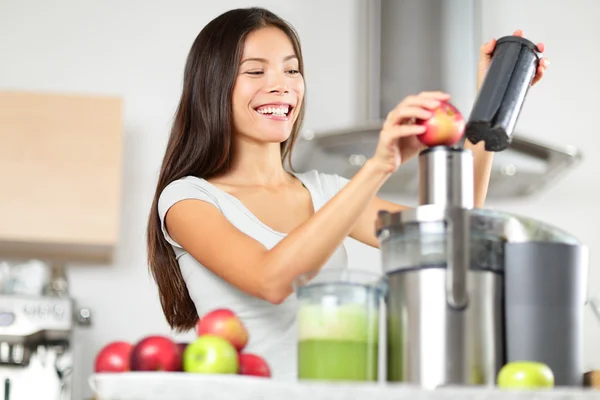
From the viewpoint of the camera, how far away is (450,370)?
3.53 feet

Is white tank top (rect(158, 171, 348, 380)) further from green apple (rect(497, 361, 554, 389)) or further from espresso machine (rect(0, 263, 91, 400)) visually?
espresso machine (rect(0, 263, 91, 400))

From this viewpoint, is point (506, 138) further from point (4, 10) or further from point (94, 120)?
point (4, 10)

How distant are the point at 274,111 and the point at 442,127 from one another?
1.79 ft

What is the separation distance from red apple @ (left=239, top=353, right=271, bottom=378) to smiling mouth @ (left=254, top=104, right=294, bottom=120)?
0.68m

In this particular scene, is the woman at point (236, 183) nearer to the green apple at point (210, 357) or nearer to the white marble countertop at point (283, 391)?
the green apple at point (210, 357)

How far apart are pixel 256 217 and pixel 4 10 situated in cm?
241

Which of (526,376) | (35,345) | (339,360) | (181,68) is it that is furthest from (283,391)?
(181,68)

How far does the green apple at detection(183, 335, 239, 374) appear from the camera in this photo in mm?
1034

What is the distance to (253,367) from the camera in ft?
3.57

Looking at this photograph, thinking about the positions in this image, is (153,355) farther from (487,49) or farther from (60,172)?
(60,172)

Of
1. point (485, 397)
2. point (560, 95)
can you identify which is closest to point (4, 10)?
point (560, 95)

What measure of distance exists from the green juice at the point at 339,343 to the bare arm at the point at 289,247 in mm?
→ 244

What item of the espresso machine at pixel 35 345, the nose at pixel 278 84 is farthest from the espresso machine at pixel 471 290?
the espresso machine at pixel 35 345

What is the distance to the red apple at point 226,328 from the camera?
113 centimetres
